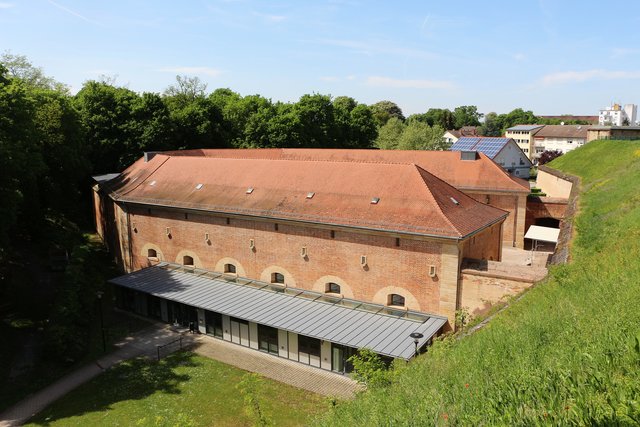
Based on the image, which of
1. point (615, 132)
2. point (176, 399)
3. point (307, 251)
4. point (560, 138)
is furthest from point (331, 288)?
point (560, 138)

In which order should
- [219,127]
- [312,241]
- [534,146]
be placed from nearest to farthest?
1. [312,241]
2. [219,127]
3. [534,146]

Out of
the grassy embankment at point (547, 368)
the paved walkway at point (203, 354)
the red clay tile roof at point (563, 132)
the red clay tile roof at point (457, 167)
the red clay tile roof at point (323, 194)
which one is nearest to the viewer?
the grassy embankment at point (547, 368)

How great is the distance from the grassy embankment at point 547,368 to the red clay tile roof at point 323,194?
281 inches

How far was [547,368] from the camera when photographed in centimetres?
748

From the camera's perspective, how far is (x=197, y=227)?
27750mm

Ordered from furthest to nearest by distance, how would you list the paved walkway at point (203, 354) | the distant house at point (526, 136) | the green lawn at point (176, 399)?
the distant house at point (526, 136) → the paved walkway at point (203, 354) → the green lawn at point (176, 399)

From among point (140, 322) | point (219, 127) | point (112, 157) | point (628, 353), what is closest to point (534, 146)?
point (219, 127)

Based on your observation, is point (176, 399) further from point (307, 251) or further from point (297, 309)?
point (307, 251)

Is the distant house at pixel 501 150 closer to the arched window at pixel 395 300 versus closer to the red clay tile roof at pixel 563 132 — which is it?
the arched window at pixel 395 300

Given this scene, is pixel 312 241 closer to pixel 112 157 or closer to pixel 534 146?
pixel 112 157

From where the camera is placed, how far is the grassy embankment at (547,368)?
6332mm

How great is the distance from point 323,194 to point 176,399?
38.1 ft

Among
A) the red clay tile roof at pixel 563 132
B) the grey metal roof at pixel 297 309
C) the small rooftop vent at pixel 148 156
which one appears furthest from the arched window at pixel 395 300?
the red clay tile roof at pixel 563 132

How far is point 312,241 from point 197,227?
7856 mm
